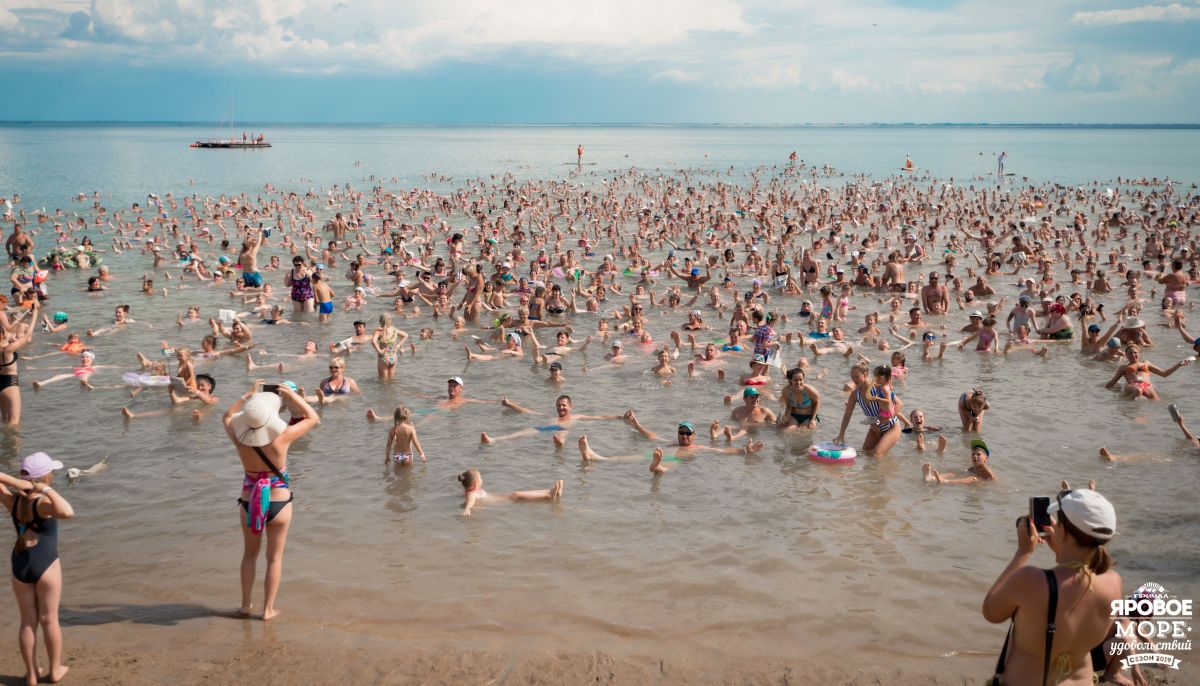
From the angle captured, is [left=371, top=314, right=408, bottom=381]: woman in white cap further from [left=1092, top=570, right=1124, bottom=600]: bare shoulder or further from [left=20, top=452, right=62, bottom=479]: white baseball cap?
[left=1092, top=570, right=1124, bottom=600]: bare shoulder

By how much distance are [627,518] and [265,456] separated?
4150mm

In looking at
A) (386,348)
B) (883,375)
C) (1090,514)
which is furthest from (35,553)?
(386,348)

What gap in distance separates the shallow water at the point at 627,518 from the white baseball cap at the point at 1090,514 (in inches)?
125

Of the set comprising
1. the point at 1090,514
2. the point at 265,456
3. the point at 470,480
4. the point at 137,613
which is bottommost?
the point at 137,613

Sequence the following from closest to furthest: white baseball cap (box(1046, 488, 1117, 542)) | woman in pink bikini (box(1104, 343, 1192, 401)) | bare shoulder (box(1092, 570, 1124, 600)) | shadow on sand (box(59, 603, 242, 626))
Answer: white baseball cap (box(1046, 488, 1117, 542)) < bare shoulder (box(1092, 570, 1124, 600)) < shadow on sand (box(59, 603, 242, 626)) < woman in pink bikini (box(1104, 343, 1192, 401))

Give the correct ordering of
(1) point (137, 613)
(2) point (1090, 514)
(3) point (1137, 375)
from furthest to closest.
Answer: (3) point (1137, 375) < (1) point (137, 613) < (2) point (1090, 514)

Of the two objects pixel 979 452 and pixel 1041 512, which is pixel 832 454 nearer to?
pixel 979 452

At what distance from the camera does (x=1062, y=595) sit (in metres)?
3.70

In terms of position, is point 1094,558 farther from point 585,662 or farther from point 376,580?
point 376,580

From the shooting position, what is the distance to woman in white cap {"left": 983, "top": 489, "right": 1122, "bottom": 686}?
360 centimetres

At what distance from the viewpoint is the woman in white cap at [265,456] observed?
6070mm

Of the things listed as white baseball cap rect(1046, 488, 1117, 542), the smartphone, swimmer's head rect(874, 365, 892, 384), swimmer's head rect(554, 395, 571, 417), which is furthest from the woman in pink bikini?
white baseball cap rect(1046, 488, 1117, 542)

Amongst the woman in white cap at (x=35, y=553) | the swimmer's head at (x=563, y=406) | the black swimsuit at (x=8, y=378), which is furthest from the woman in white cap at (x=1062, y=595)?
the black swimsuit at (x=8, y=378)

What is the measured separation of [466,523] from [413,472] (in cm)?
176
